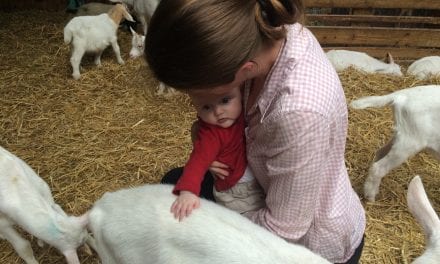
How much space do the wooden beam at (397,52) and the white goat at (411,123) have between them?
270 centimetres

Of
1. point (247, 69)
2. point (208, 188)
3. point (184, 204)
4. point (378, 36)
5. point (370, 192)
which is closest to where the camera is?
point (247, 69)

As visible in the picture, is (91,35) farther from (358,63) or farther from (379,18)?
(379,18)

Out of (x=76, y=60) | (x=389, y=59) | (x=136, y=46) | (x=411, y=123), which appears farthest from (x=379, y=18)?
(x=76, y=60)

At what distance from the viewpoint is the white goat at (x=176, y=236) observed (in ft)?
4.25

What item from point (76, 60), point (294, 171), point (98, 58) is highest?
point (294, 171)

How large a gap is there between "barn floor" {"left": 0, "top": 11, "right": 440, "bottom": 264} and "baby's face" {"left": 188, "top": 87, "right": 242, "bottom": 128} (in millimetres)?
966

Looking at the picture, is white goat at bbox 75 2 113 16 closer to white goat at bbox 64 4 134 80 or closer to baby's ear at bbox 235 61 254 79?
white goat at bbox 64 4 134 80

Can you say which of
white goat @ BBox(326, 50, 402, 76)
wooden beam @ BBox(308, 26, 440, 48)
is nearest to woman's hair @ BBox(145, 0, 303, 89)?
white goat @ BBox(326, 50, 402, 76)

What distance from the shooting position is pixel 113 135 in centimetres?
385

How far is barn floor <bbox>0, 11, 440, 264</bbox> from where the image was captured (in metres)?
3.05

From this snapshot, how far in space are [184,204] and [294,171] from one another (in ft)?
1.23

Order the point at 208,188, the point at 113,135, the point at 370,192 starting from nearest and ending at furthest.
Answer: the point at 208,188 → the point at 370,192 → the point at 113,135

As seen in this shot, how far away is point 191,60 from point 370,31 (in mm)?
4781

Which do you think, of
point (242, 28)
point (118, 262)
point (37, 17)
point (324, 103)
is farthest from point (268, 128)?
point (37, 17)
